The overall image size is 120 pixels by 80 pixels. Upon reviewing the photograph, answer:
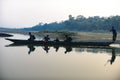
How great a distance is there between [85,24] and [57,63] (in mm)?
534

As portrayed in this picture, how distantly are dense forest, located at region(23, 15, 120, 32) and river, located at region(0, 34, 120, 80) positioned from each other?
0.22 meters

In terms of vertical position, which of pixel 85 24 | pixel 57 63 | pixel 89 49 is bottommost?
pixel 57 63

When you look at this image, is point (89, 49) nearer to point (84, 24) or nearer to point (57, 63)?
point (84, 24)

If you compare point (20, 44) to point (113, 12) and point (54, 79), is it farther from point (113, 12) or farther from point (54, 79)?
point (113, 12)

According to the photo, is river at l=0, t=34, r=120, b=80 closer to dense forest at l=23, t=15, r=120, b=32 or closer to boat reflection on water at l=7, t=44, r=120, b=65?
boat reflection on water at l=7, t=44, r=120, b=65

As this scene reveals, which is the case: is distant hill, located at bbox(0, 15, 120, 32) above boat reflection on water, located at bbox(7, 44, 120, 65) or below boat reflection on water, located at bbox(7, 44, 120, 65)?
above

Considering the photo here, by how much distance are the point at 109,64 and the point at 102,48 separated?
0.20 metres

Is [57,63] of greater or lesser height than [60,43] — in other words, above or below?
below

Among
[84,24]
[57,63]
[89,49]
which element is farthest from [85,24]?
[57,63]

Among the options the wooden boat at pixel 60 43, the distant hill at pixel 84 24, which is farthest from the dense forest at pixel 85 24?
the wooden boat at pixel 60 43

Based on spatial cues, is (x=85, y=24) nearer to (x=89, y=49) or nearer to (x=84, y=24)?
(x=84, y=24)

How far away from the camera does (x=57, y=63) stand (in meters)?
3.15

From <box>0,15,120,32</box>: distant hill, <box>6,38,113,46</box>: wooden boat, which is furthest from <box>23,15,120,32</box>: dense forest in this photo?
<box>6,38,113,46</box>: wooden boat

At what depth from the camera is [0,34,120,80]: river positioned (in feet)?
10.1
